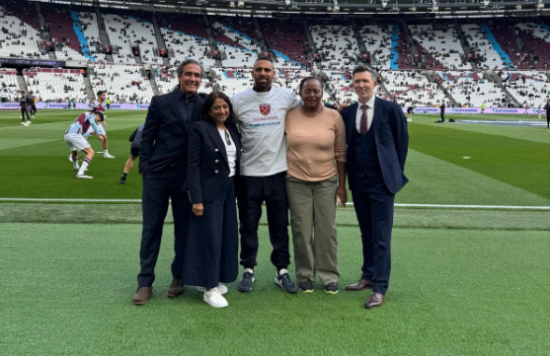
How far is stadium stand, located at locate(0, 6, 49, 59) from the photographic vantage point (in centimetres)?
5234

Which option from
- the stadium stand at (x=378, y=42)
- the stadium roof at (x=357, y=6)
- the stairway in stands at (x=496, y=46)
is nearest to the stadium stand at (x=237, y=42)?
the stadium roof at (x=357, y=6)

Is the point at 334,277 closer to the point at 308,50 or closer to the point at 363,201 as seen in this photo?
the point at 363,201

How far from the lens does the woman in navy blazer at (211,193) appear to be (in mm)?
3828

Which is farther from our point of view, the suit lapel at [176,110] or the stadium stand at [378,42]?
the stadium stand at [378,42]

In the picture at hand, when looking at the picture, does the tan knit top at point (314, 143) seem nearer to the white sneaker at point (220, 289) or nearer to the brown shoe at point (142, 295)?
the white sneaker at point (220, 289)

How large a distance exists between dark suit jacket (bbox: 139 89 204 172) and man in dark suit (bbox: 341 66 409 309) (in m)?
1.43

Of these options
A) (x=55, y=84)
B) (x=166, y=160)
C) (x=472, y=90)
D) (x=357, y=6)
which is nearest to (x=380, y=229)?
(x=166, y=160)

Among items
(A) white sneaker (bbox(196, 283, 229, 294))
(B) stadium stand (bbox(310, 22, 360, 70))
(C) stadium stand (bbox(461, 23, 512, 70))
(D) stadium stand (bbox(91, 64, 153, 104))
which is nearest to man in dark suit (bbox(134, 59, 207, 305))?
(A) white sneaker (bbox(196, 283, 229, 294))

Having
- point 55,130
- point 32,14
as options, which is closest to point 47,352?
point 55,130

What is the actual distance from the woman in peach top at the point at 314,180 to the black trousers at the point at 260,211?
0.34 ft

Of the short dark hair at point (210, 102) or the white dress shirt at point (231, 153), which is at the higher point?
the short dark hair at point (210, 102)

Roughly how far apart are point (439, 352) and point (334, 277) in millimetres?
1283

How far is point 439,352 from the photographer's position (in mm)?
3191

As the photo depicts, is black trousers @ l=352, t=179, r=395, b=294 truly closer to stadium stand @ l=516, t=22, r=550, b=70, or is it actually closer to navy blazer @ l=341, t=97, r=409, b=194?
navy blazer @ l=341, t=97, r=409, b=194
